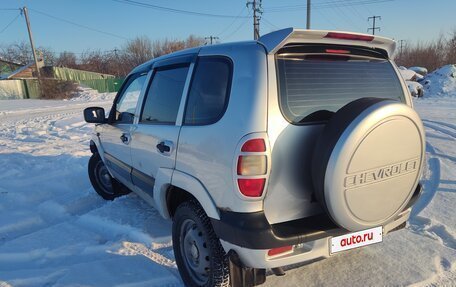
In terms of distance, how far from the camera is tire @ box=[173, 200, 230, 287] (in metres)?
2.36

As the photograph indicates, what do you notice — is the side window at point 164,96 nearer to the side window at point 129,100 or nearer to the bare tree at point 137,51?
the side window at point 129,100

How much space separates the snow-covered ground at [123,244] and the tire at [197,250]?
230 millimetres

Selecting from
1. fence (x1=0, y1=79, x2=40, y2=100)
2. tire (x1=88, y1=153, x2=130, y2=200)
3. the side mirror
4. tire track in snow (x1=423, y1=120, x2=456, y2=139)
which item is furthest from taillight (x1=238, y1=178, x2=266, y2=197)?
fence (x1=0, y1=79, x2=40, y2=100)

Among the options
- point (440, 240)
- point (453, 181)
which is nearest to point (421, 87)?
point (453, 181)

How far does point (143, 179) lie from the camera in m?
3.38

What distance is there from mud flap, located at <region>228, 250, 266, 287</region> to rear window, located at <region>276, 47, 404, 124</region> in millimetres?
982

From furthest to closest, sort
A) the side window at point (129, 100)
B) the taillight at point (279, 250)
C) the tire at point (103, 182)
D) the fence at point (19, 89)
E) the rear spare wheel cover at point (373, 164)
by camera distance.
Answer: the fence at point (19, 89)
the tire at point (103, 182)
the side window at point (129, 100)
the taillight at point (279, 250)
the rear spare wheel cover at point (373, 164)

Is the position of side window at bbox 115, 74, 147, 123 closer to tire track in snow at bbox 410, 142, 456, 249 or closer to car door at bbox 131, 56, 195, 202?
car door at bbox 131, 56, 195, 202

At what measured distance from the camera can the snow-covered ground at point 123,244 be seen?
2.78 metres

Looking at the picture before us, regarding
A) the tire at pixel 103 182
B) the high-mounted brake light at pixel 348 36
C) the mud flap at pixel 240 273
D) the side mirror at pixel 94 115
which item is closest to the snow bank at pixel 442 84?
the high-mounted brake light at pixel 348 36

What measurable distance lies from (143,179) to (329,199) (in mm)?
2027

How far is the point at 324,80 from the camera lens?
233cm

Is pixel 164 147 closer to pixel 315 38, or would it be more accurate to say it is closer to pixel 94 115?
pixel 315 38

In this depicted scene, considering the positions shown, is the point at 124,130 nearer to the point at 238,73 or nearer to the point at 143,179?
the point at 143,179
